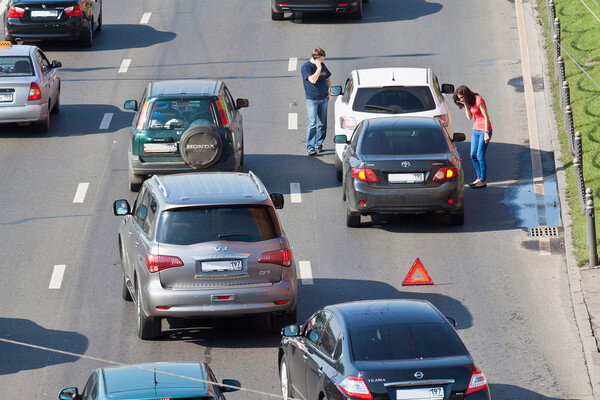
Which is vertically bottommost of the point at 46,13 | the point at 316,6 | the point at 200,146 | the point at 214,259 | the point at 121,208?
the point at 316,6

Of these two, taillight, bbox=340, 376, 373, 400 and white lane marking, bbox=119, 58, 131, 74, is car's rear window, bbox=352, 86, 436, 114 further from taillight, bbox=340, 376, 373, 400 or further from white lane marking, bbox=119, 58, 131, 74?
taillight, bbox=340, 376, 373, 400

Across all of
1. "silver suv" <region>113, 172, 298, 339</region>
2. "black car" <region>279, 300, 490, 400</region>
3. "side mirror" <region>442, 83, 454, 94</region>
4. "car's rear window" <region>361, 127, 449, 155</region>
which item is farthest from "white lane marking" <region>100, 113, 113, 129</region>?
"black car" <region>279, 300, 490, 400</region>

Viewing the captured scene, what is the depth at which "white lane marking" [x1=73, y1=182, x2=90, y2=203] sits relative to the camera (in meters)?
20.6

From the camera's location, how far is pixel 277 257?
14.2m

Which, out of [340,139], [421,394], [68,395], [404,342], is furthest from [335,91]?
[68,395]

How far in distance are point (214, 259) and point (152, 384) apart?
447cm

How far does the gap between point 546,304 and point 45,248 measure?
727cm

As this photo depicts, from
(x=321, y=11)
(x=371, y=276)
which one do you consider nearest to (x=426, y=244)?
(x=371, y=276)

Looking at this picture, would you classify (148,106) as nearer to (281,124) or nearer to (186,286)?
(281,124)

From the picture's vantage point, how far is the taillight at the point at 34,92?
2380 centimetres

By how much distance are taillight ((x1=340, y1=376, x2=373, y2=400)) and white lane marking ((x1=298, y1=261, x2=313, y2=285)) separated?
6.39m

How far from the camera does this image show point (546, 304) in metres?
16.0

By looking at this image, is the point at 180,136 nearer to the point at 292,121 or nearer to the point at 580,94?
the point at 292,121

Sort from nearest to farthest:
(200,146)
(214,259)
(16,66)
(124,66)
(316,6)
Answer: (214,259), (200,146), (16,66), (124,66), (316,6)
